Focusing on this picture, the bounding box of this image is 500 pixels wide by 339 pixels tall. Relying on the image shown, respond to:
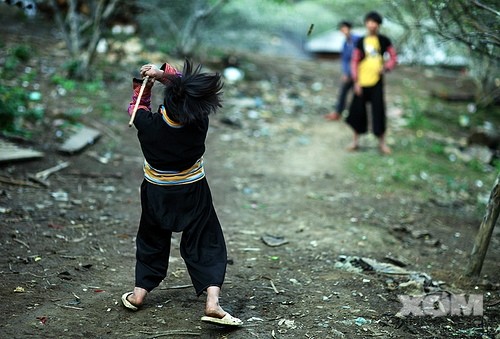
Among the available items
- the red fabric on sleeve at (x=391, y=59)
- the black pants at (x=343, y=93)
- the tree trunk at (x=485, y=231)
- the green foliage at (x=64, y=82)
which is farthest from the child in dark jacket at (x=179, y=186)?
the black pants at (x=343, y=93)

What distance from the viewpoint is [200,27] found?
1138cm

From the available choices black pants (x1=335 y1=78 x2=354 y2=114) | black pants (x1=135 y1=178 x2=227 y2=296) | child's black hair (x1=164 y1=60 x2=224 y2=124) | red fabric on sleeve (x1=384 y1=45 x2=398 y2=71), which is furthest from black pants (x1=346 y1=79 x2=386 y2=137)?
child's black hair (x1=164 y1=60 x2=224 y2=124)

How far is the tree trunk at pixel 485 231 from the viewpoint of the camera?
4000 mm

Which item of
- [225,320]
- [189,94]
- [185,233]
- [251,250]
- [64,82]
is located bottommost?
[251,250]

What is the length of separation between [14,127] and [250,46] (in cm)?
650

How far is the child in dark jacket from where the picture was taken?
3.10 meters

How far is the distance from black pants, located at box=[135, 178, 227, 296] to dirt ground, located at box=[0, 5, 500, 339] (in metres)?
0.28

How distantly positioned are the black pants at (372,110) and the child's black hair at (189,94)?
5.19 m

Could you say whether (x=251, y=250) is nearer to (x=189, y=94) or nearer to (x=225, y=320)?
(x=225, y=320)

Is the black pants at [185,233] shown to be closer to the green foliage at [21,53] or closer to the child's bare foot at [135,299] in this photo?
the child's bare foot at [135,299]

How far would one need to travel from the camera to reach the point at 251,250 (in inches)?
188

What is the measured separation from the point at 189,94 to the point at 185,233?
83cm

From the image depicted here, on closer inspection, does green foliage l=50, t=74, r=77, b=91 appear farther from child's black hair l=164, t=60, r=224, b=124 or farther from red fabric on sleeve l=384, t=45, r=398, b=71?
child's black hair l=164, t=60, r=224, b=124

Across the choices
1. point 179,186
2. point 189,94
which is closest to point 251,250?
point 179,186
